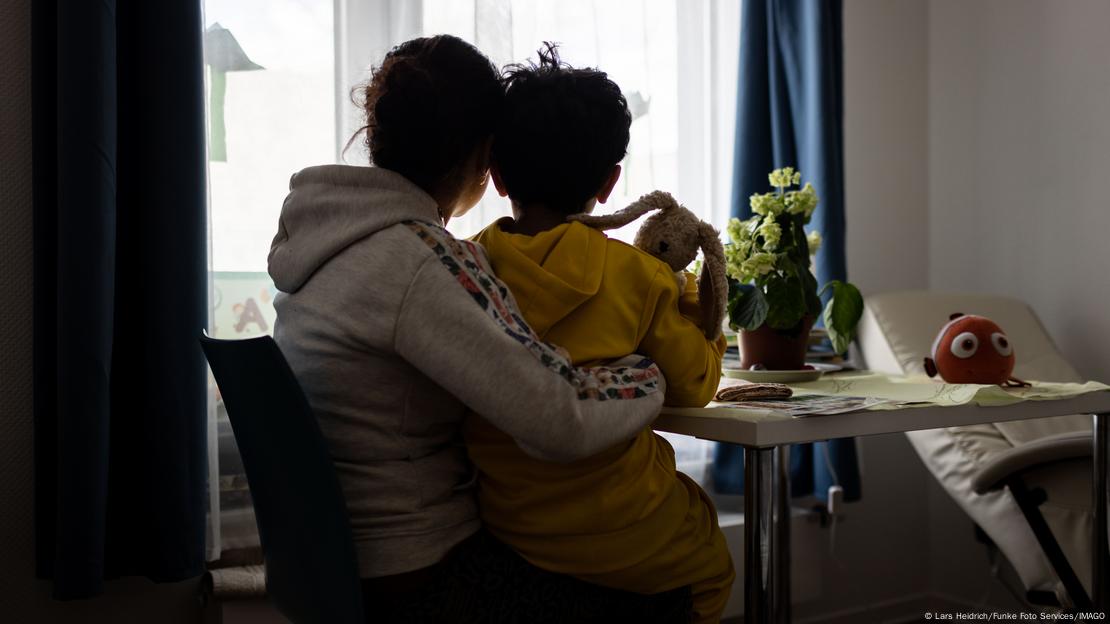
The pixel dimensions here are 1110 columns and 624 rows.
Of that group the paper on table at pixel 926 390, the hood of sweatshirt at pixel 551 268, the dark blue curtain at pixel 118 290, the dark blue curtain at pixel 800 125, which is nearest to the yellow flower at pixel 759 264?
the paper on table at pixel 926 390

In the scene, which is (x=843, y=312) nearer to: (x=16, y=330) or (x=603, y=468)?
(x=603, y=468)

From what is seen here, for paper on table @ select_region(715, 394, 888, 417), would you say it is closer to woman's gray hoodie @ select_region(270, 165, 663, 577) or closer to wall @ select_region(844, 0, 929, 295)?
woman's gray hoodie @ select_region(270, 165, 663, 577)

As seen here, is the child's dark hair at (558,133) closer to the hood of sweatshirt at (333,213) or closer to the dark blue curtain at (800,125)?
the hood of sweatshirt at (333,213)

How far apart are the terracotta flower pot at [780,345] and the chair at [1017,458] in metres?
0.42

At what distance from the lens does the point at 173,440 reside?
163 centimetres

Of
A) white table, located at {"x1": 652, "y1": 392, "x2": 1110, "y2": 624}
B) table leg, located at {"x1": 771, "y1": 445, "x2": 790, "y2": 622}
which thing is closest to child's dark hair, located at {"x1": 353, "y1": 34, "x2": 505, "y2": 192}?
white table, located at {"x1": 652, "y1": 392, "x2": 1110, "y2": 624}

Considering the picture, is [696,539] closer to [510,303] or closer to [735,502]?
[510,303]

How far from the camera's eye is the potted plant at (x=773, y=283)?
158 cm

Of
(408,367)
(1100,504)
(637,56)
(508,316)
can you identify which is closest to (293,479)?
(408,367)

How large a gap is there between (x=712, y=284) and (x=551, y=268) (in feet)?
0.82

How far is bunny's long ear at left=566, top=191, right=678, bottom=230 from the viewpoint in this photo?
1.15 meters

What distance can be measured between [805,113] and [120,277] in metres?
1.71

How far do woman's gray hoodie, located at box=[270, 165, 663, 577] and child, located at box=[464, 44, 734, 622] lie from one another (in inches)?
2.2

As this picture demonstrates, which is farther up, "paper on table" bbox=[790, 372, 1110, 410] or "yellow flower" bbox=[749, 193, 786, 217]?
"yellow flower" bbox=[749, 193, 786, 217]
